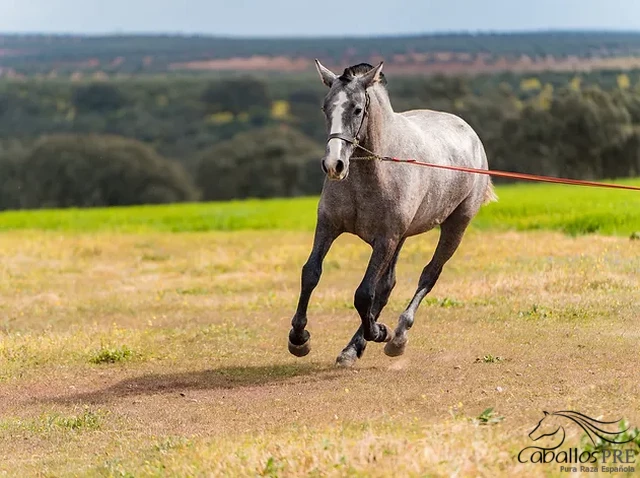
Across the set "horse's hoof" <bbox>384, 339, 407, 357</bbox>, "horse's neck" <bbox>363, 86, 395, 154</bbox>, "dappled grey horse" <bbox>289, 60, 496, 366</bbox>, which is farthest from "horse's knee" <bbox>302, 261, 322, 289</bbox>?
"horse's hoof" <bbox>384, 339, 407, 357</bbox>

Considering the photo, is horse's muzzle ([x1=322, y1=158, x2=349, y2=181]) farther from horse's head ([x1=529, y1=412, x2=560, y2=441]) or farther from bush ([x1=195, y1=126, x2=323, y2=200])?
bush ([x1=195, y1=126, x2=323, y2=200])

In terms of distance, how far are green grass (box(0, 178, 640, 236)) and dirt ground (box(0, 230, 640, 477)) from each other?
277cm

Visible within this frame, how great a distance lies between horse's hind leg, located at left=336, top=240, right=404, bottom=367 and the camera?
34.7 ft

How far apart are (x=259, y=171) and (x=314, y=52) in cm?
3453

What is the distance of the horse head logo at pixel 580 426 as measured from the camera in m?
6.82

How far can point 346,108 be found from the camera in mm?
9344

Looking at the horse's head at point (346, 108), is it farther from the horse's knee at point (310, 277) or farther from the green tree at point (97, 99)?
the green tree at point (97, 99)

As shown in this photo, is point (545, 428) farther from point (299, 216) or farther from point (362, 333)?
point (299, 216)

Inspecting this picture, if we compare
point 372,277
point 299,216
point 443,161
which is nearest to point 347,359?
point 372,277

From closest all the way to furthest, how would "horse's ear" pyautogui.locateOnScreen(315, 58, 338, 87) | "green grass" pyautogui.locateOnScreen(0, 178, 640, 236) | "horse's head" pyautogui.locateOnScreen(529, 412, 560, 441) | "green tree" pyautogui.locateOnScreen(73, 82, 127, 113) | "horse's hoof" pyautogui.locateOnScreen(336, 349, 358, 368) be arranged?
1. "horse's head" pyautogui.locateOnScreen(529, 412, 560, 441)
2. "horse's ear" pyautogui.locateOnScreen(315, 58, 338, 87)
3. "horse's hoof" pyautogui.locateOnScreen(336, 349, 358, 368)
4. "green grass" pyautogui.locateOnScreen(0, 178, 640, 236)
5. "green tree" pyautogui.locateOnScreen(73, 82, 127, 113)

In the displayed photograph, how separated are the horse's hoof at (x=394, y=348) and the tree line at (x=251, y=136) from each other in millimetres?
21330

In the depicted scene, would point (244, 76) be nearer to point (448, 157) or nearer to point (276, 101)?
point (276, 101)

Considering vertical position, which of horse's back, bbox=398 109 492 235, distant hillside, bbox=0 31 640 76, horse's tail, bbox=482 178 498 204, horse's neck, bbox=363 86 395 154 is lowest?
distant hillside, bbox=0 31 640 76

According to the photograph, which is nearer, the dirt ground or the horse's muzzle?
the dirt ground
